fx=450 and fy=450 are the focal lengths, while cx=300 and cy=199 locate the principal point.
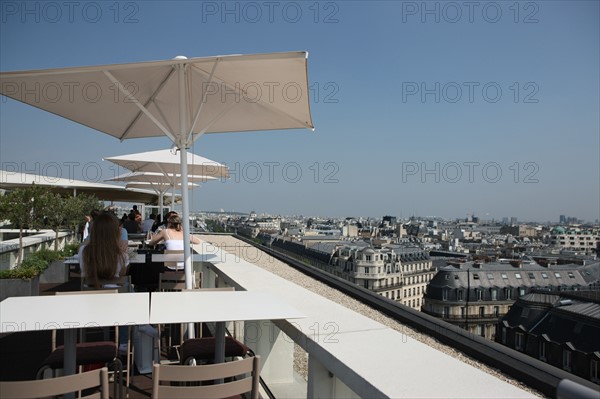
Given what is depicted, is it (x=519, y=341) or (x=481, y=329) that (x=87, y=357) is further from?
(x=481, y=329)

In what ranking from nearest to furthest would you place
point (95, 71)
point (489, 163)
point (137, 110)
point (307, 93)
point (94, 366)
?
point (94, 366) < point (95, 71) < point (307, 93) < point (137, 110) < point (489, 163)

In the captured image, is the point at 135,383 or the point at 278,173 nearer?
the point at 135,383

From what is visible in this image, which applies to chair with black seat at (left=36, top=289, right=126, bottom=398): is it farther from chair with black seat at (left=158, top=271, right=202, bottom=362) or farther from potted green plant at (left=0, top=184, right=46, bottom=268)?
potted green plant at (left=0, top=184, right=46, bottom=268)

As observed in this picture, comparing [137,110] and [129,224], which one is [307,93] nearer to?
[137,110]

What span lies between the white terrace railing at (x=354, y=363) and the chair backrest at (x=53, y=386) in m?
0.91

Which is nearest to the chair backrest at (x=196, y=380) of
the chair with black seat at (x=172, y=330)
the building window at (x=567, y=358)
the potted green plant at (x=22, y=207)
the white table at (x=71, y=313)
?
the white table at (x=71, y=313)

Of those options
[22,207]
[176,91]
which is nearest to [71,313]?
[176,91]

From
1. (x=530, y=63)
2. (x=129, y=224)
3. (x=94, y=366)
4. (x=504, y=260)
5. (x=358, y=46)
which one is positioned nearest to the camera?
(x=94, y=366)

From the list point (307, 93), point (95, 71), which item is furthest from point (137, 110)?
point (307, 93)

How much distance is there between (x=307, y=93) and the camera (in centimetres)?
391

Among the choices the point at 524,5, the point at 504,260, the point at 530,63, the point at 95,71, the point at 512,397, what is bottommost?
the point at 504,260

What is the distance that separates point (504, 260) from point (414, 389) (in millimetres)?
39714

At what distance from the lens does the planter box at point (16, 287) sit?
Result: 6.18 m

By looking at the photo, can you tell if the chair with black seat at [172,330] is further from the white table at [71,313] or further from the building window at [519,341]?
the building window at [519,341]
